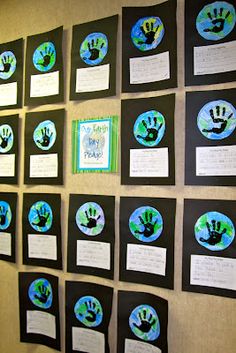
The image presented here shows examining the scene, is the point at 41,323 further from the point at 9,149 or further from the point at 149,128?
the point at 149,128

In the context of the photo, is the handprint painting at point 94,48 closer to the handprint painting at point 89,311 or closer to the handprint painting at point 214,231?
the handprint painting at point 214,231

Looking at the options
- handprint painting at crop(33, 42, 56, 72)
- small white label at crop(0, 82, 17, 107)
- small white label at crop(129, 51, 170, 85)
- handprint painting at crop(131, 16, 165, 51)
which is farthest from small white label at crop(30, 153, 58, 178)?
handprint painting at crop(131, 16, 165, 51)

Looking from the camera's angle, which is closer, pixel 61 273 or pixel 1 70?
pixel 61 273

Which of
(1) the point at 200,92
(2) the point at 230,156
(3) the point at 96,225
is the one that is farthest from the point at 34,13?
(2) the point at 230,156

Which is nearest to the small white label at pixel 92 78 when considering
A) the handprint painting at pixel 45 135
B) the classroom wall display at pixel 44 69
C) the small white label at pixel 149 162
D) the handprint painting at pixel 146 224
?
the classroom wall display at pixel 44 69

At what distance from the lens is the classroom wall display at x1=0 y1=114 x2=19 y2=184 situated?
1.72 metres

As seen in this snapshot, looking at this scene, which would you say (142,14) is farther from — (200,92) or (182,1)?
(200,92)

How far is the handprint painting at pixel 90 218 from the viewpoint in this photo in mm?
1483

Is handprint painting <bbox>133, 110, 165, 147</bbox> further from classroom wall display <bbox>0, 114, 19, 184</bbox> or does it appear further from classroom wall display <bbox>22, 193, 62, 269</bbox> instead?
classroom wall display <bbox>0, 114, 19, 184</bbox>

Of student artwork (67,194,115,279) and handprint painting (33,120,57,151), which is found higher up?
handprint painting (33,120,57,151)

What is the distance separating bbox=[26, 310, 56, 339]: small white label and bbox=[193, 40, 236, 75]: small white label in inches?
52.8

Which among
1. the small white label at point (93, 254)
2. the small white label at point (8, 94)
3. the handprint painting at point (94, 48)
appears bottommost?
the small white label at point (93, 254)

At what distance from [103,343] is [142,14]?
4.81ft

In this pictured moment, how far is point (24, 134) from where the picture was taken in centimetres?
170
